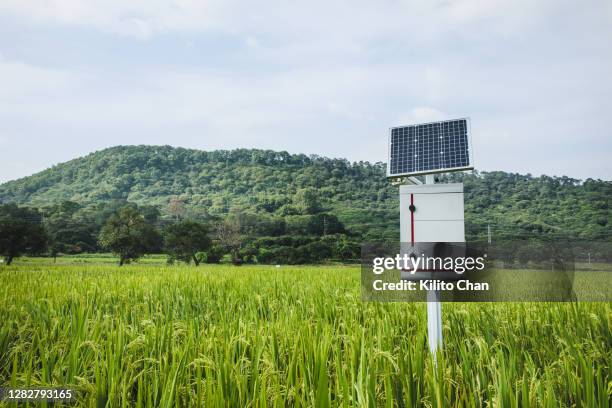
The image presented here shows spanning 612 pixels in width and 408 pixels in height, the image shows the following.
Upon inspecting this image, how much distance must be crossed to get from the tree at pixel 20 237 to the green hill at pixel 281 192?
25.1m

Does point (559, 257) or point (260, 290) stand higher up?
point (559, 257)

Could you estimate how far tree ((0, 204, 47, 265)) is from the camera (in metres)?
40.5

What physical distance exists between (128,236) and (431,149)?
44.7m

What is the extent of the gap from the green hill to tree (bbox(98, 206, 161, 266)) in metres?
18.0

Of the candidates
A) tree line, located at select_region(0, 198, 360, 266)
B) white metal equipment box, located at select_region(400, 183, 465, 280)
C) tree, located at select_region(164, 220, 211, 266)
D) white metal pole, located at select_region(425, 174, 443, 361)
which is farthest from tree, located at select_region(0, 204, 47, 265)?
white metal pole, located at select_region(425, 174, 443, 361)

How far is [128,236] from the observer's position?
43969 millimetres

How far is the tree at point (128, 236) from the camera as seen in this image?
43594 mm

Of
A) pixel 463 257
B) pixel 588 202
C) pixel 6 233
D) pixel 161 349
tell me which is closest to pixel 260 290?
pixel 161 349

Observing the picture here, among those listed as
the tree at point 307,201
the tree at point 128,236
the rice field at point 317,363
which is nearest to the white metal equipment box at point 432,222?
the rice field at point 317,363

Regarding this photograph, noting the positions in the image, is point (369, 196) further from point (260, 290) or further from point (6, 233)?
point (260, 290)

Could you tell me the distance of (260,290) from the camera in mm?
8820

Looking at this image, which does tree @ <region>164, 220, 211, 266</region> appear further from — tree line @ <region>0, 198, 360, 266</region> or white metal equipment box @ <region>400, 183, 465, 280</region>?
white metal equipment box @ <region>400, 183, 465, 280</region>

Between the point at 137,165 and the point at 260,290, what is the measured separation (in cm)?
10023

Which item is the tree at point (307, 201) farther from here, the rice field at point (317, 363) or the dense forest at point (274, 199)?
the rice field at point (317, 363)
